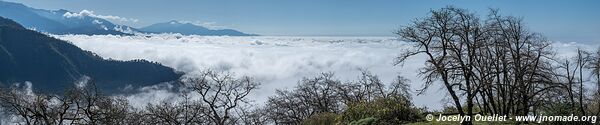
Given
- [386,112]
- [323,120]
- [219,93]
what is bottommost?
[219,93]

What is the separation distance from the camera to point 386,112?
20891mm

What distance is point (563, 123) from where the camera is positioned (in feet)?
61.1

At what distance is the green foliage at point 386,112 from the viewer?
20.7 meters

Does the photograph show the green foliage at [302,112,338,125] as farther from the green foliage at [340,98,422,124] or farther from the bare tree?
the bare tree

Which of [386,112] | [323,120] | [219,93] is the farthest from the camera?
[219,93]

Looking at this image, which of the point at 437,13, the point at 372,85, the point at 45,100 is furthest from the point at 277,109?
the point at 437,13

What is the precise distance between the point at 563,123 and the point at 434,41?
19.6 feet

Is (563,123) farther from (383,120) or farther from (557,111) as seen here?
(383,120)

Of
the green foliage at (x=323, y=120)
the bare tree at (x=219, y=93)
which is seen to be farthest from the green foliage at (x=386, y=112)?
the bare tree at (x=219, y=93)

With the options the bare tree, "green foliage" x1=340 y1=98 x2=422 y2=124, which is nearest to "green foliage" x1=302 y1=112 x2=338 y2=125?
"green foliage" x1=340 y1=98 x2=422 y2=124

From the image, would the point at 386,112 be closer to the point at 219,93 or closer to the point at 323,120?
the point at 323,120

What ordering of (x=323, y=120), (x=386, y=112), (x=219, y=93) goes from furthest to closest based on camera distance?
(x=219, y=93) → (x=323, y=120) → (x=386, y=112)

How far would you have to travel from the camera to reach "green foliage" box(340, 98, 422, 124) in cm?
2067

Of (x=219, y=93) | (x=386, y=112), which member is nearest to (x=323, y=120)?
(x=386, y=112)
